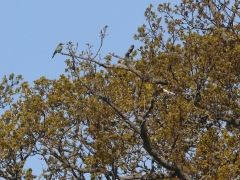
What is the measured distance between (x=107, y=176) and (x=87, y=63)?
3.58 meters

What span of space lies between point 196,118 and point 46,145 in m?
4.95

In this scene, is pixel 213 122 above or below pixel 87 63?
below

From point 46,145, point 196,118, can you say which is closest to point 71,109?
point 46,145

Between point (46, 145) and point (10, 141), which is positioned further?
point (10, 141)

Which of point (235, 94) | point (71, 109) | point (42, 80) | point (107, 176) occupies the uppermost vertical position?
point (42, 80)

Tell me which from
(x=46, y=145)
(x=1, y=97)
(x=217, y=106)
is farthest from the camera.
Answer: (x=1, y=97)

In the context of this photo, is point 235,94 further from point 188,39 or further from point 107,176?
point 107,176

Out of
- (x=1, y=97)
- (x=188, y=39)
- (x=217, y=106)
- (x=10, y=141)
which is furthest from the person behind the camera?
(x=1, y=97)

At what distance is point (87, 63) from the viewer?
18047 mm

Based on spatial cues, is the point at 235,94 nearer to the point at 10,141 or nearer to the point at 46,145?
the point at 46,145

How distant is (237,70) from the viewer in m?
16.8

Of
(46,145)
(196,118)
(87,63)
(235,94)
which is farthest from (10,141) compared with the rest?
(235,94)

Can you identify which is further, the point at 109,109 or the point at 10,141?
the point at 10,141

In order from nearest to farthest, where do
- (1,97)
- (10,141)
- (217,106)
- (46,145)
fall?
(217,106) → (46,145) → (10,141) → (1,97)
